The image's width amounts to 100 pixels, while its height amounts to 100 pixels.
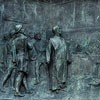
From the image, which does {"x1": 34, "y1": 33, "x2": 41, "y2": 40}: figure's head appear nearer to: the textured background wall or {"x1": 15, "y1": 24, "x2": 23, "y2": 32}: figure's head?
the textured background wall

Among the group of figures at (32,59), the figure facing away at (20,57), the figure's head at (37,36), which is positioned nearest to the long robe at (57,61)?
the group of figures at (32,59)

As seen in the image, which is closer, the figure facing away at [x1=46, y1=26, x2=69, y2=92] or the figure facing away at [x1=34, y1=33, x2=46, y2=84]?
the figure facing away at [x1=46, y1=26, x2=69, y2=92]

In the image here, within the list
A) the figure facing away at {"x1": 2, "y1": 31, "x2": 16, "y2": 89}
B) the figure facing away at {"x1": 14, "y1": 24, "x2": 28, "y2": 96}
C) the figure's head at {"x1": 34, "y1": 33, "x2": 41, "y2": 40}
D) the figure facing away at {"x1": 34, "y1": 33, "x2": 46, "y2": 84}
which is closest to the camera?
the figure facing away at {"x1": 14, "y1": 24, "x2": 28, "y2": 96}

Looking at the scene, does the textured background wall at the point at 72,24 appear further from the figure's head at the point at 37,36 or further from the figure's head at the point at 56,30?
the figure's head at the point at 56,30

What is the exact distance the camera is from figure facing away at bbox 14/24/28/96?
14727mm

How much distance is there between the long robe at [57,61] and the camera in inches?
580

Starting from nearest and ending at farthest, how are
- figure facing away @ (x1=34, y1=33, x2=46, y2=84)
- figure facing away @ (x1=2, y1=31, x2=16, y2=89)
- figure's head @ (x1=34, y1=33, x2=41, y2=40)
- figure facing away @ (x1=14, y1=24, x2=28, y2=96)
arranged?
figure facing away @ (x1=14, y1=24, x2=28, y2=96) → figure facing away @ (x1=2, y1=31, x2=16, y2=89) → figure facing away @ (x1=34, y1=33, x2=46, y2=84) → figure's head @ (x1=34, y1=33, x2=41, y2=40)

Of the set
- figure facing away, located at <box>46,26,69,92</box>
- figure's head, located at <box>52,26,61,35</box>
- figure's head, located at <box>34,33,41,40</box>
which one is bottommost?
figure facing away, located at <box>46,26,69,92</box>

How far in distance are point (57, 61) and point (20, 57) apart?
3.35 ft

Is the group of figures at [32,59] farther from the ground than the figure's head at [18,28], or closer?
closer

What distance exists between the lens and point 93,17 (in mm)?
15070

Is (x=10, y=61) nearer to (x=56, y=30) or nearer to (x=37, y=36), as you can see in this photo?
A: (x=37, y=36)

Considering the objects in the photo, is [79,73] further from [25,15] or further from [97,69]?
[25,15]

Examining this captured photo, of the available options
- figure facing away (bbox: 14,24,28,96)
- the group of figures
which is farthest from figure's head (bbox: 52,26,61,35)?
figure facing away (bbox: 14,24,28,96)
